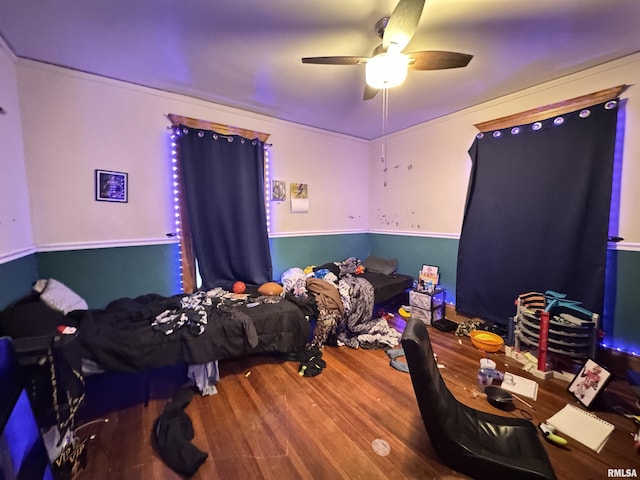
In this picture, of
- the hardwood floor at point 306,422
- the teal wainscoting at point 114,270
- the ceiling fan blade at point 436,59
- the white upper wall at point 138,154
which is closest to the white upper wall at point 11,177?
the white upper wall at point 138,154

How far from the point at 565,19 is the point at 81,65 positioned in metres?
3.65

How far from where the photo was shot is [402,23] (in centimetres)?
141

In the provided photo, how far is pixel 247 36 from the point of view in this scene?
6.10ft

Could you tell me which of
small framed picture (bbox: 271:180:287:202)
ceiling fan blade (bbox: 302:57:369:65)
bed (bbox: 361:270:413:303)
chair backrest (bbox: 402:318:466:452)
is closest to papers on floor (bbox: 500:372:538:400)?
chair backrest (bbox: 402:318:466:452)

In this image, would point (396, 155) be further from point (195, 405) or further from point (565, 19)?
point (195, 405)

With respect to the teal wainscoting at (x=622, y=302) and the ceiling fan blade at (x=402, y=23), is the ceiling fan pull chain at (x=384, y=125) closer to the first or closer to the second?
the ceiling fan blade at (x=402, y=23)

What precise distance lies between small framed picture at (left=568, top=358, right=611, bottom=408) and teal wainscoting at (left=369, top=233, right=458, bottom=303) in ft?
4.66

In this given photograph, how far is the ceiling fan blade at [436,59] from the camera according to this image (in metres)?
1.66

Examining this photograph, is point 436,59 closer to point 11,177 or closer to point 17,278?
point 11,177

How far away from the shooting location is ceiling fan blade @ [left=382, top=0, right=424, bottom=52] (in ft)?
4.31

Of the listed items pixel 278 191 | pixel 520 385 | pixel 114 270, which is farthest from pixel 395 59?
pixel 114 270

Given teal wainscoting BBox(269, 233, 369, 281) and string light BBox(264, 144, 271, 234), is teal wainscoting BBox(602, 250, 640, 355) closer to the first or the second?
teal wainscoting BBox(269, 233, 369, 281)

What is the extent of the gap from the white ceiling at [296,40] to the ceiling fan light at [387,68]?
10.6 inches

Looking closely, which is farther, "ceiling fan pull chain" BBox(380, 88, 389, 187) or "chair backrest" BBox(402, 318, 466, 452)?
"ceiling fan pull chain" BBox(380, 88, 389, 187)
